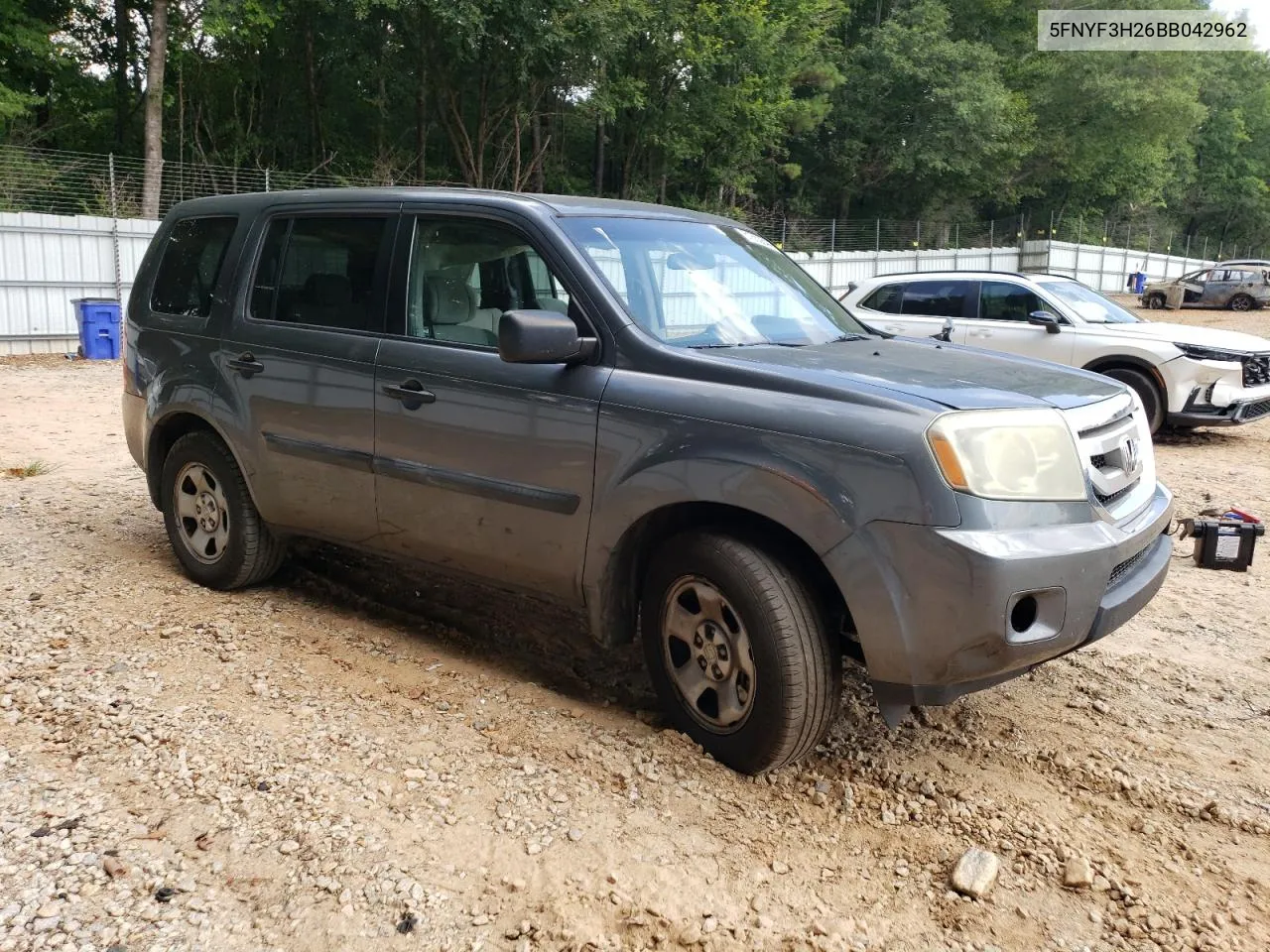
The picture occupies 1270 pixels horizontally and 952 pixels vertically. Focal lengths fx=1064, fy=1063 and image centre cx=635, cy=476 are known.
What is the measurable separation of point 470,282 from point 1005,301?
8184 mm

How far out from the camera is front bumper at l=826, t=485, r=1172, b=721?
2.88 m

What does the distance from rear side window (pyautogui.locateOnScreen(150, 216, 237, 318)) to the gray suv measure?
0.03 m

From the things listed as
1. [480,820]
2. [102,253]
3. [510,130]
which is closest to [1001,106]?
[510,130]

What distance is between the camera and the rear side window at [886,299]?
11.3m

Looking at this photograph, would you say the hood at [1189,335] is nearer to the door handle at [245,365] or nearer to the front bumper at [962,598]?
the front bumper at [962,598]

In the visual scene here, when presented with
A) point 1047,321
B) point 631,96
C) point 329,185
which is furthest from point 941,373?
point 631,96

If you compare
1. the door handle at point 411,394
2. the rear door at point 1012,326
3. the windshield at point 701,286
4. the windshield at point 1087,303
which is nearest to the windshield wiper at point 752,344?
the windshield at point 701,286

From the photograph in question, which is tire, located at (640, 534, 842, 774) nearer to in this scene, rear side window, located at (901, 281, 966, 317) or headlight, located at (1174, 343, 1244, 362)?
headlight, located at (1174, 343, 1244, 362)

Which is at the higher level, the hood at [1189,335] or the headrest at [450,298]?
the headrest at [450,298]

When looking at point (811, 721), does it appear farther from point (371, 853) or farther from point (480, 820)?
point (371, 853)

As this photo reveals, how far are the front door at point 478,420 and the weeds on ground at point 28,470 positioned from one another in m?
4.80

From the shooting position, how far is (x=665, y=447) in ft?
11.0

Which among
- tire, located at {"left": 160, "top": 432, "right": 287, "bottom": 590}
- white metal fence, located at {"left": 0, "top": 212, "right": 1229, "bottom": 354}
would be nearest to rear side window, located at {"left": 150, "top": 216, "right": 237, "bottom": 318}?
tire, located at {"left": 160, "top": 432, "right": 287, "bottom": 590}

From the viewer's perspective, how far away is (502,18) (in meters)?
26.8
